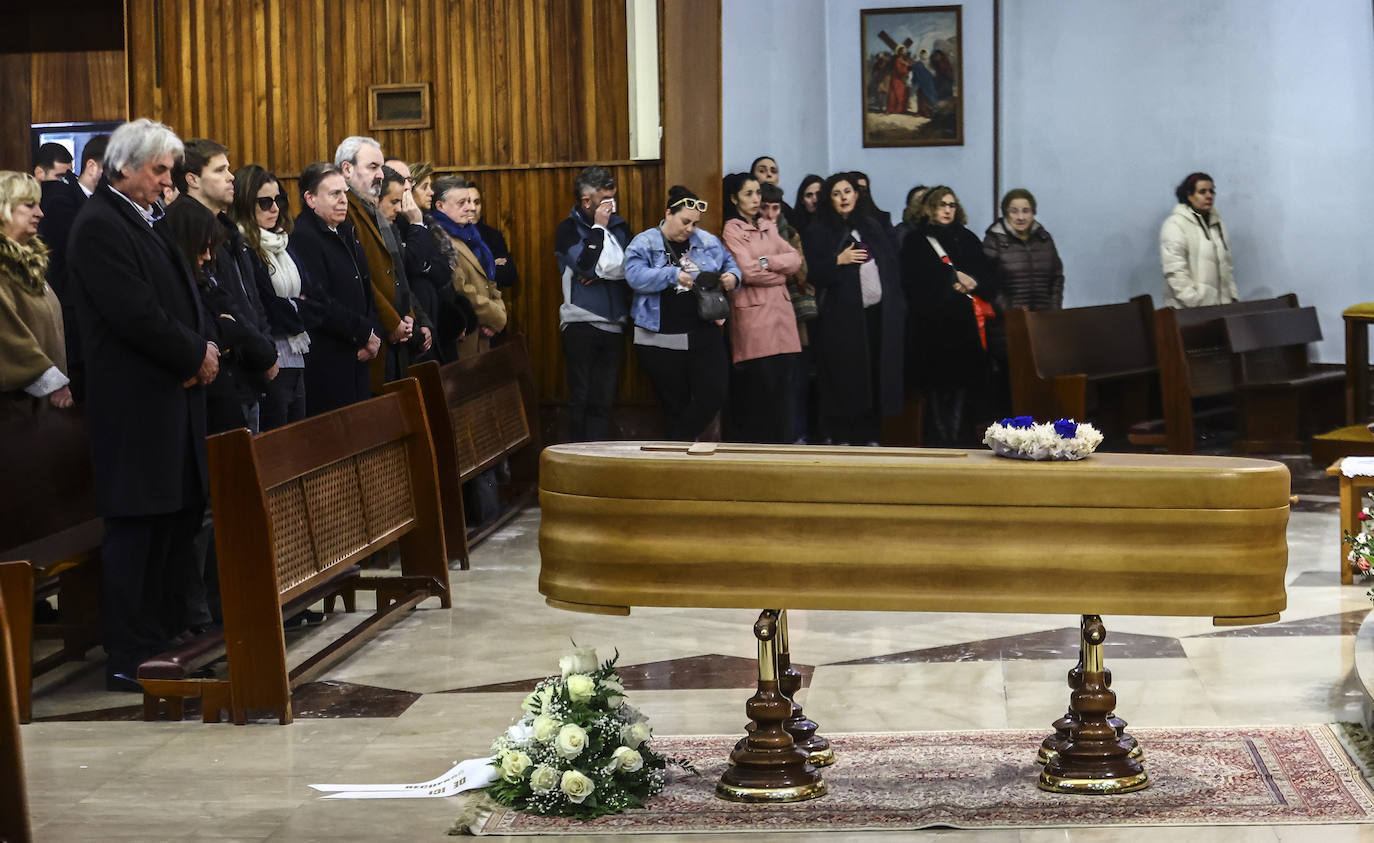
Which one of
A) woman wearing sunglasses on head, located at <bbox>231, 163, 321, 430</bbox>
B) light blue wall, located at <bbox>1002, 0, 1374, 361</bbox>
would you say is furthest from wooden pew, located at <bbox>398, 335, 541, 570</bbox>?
light blue wall, located at <bbox>1002, 0, 1374, 361</bbox>

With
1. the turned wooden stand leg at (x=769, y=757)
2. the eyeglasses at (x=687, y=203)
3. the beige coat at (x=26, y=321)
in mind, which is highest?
the eyeglasses at (x=687, y=203)

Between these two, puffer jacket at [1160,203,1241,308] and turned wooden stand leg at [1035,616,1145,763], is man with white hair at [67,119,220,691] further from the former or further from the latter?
puffer jacket at [1160,203,1241,308]

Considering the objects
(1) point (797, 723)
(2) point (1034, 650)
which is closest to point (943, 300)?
(2) point (1034, 650)

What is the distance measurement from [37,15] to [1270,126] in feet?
22.8

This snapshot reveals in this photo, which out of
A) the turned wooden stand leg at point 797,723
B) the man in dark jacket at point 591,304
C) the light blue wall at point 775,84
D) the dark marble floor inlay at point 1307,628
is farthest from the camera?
the light blue wall at point 775,84

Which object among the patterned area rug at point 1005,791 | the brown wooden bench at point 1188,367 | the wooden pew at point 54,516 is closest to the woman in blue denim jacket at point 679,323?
the brown wooden bench at point 1188,367

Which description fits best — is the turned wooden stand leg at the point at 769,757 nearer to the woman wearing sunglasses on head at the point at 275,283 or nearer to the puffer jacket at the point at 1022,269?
the woman wearing sunglasses on head at the point at 275,283

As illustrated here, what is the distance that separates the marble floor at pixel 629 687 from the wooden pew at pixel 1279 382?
130 inches

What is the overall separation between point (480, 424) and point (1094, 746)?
12.9ft

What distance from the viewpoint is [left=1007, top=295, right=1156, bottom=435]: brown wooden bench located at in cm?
872

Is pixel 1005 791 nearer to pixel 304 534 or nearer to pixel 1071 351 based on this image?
pixel 304 534

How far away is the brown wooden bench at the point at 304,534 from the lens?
168 inches

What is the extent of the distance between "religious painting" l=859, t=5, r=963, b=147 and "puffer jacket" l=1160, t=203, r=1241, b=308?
1.45m

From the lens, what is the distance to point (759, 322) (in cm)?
801
